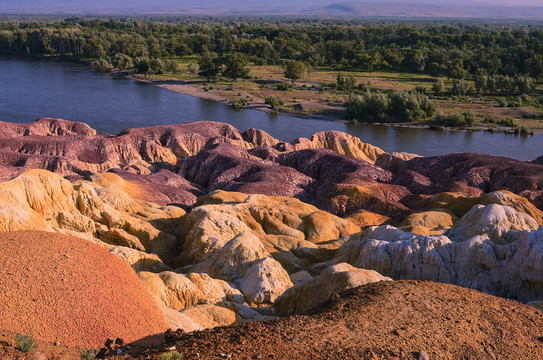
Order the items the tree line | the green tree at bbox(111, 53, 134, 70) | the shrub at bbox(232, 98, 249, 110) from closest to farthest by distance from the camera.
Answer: the shrub at bbox(232, 98, 249, 110)
the tree line
the green tree at bbox(111, 53, 134, 70)

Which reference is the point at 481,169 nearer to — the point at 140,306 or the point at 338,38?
the point at 140,306

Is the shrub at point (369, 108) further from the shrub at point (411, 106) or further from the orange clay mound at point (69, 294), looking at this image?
the orange clay mound at point (69, 294)

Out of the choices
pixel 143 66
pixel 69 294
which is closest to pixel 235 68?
pixel 143 66

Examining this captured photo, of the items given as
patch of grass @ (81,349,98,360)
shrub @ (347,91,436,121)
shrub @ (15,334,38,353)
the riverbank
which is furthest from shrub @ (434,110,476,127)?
shrub @ (15,334,38,353)

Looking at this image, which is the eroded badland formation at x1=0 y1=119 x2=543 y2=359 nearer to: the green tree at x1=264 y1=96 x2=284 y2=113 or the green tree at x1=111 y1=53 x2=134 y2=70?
the green tree at x1=264 y1=96 x2=284 y2=113

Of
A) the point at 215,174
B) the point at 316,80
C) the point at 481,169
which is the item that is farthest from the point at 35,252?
the point at 316,80

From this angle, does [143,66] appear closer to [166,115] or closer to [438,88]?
[166,115]
